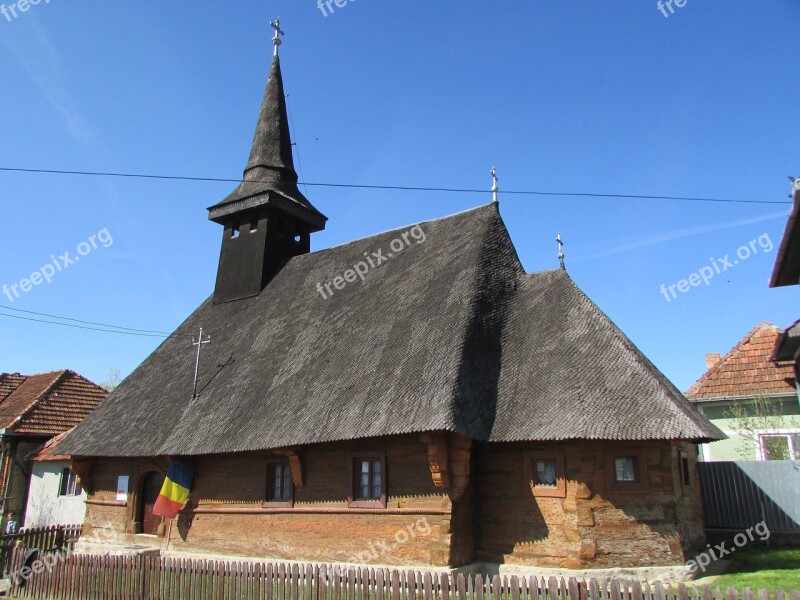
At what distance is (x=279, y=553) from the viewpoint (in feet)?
42.7

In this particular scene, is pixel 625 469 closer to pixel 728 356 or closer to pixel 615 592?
pixel 615 592

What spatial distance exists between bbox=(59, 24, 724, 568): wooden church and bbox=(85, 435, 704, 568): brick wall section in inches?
1.4

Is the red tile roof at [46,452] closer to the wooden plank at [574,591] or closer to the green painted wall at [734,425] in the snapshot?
the wooden plank at [574,591]

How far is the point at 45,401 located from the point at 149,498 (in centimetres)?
1063

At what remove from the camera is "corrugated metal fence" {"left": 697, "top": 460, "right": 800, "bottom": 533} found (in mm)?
14172

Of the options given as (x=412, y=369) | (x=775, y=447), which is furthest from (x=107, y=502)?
(x=775, y=447)

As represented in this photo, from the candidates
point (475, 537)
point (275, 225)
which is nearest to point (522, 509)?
point (475, 537)

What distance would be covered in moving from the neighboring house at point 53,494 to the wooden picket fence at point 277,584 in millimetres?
9890

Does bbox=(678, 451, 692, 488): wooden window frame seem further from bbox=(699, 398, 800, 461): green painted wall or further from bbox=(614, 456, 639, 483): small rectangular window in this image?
bbox=(699, 398, 800, 461): green painted wall

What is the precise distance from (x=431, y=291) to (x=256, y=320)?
6.31m

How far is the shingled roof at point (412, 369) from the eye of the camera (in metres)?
11.2

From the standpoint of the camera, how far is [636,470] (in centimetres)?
1098

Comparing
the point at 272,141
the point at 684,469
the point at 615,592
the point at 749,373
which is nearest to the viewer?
the point at 615,592

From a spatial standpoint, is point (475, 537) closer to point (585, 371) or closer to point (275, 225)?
point (585, 371)
